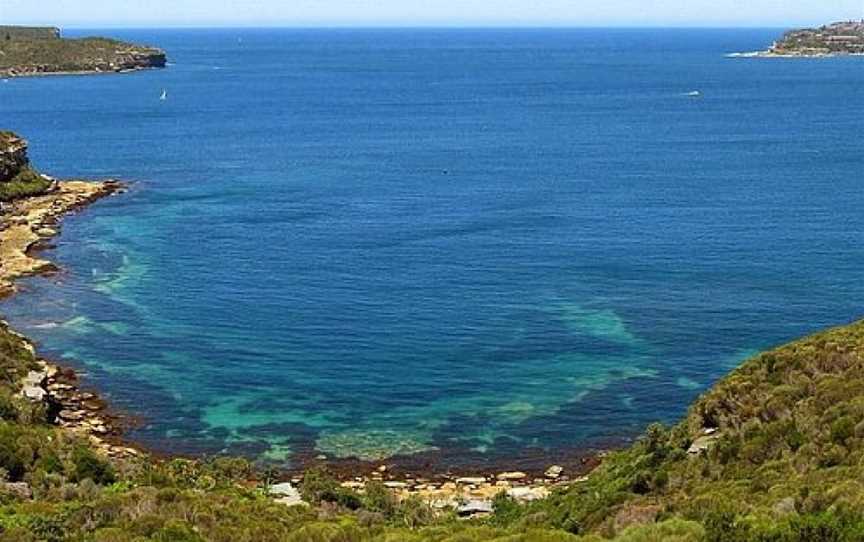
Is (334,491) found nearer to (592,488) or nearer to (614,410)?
(592,488)

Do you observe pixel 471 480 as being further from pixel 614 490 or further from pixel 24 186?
pixel 24 186

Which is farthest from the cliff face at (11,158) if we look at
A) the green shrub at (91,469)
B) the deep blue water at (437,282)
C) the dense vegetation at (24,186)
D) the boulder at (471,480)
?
the green shrub at (91,469)

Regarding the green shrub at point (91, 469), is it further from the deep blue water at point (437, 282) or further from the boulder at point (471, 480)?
the boulder at point (471, 480)

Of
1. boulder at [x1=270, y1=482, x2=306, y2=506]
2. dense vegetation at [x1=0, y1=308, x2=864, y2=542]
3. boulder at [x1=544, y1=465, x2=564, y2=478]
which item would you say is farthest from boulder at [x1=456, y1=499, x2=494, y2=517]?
boulder at [x1=270, y1=482, x2=306, y2=506]

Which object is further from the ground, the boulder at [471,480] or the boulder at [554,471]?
the boulder at [554,471]

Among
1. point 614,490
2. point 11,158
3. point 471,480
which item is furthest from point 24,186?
point 614,490

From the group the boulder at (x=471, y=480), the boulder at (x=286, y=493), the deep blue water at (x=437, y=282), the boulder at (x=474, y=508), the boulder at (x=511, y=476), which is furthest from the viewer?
the deep blue water at (x=437, y=282)

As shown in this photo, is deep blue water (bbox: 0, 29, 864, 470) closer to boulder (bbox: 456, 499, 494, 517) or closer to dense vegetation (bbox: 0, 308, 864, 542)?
boulder (bbox: 456, 499, 494, 517)
